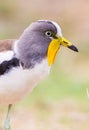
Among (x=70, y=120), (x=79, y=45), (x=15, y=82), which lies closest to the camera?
(x=15, y=82)

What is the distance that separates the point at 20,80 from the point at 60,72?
5.69m

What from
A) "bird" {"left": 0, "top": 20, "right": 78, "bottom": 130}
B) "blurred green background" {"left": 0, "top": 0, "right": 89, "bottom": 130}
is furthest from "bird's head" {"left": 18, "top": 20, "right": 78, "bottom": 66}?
"blurred green background" {"left": 0, "top": 0, "right": 89, "bottom": 130}

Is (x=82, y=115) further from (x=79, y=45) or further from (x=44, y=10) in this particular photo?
(x=44, y=10)

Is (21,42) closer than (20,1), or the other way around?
(21,42)

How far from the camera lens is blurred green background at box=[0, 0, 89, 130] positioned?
374 inches

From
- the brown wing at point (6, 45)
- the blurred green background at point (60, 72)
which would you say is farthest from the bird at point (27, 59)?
the blurred green background at point (60, 72)

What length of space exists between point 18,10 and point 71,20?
3.68ft

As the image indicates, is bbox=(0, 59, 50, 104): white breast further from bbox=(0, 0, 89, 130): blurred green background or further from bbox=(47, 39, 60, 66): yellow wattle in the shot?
bbox=(0, 0, 89, 130): blurred green background

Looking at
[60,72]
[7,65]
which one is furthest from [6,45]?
[60,72]

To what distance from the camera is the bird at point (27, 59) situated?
6320 millimetres

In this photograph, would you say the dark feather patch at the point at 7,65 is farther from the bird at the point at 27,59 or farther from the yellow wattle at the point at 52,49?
the yellow wattle at the point at 52,49

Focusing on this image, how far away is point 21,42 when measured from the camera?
6.42 metres

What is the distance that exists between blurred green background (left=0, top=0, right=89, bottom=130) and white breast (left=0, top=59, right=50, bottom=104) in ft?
7.84

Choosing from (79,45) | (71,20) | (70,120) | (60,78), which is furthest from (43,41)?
(71,20)
